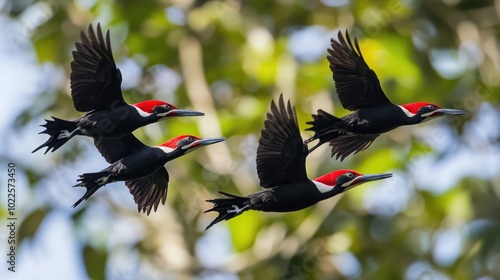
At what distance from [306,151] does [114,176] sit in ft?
1.17

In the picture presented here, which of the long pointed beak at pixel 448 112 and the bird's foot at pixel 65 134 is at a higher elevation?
the bird's foot at pixel 65 134

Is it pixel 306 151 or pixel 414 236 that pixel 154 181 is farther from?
pixel 414 236

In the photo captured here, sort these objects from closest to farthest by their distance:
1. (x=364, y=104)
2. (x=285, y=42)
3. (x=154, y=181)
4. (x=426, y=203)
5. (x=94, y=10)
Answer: (x=364, y=104), (x=154, y=181), (x=94, y=10), (x=285, y=42), (x=426, y=203)

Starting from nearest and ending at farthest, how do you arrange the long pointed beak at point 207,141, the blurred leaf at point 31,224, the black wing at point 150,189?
the long pointed beak at point 207,141 < the black wing at point 150,189 < the blurred leaf at point 31,224

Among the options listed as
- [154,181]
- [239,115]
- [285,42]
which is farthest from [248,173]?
[154,181]

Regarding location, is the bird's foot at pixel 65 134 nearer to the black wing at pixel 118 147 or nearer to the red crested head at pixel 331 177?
the black wing at pixel 118 147

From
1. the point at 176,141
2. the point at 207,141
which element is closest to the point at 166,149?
the point at 176,141

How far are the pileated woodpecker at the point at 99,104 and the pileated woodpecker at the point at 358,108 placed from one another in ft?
0.87

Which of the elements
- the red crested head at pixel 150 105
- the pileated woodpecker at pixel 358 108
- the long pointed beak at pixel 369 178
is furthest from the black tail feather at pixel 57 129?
the long pointed beak at pixel 369 178

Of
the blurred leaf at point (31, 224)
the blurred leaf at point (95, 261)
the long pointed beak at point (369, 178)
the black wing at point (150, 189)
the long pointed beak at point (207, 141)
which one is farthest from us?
the blurred leaf at point (95, 261)

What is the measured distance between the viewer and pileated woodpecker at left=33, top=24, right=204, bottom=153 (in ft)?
5.38

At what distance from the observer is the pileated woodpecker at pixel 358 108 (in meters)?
1.70

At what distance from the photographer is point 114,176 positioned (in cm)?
165

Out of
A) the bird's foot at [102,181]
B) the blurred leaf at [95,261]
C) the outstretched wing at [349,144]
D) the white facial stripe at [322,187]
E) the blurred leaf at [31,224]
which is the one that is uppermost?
the bird's foot at [102,181]
